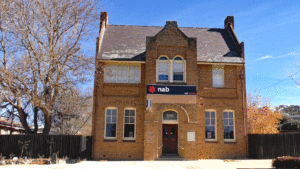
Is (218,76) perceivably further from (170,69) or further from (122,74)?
(122,74)

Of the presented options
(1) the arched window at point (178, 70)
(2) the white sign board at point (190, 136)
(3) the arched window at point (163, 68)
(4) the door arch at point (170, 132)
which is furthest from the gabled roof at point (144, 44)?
(2) the white sign board at point (190, 136)

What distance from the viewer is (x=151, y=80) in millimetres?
17734

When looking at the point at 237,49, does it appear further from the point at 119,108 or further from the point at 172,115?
the point at 119,108

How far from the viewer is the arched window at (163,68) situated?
1825cm

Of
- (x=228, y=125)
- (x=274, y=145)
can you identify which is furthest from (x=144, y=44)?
(x=274, y=145)

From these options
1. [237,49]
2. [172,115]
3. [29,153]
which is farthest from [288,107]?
[29,153]

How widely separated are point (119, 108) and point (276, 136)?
10.5 meters

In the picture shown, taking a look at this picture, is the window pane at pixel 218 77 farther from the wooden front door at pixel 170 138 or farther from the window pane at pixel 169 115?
the wooden front door at pixel 170 138

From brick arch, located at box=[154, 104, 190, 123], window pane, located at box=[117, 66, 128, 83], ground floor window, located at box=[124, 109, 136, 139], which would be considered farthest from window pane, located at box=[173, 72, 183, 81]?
ground floor window, located at box=[124, 109, 136, 139]

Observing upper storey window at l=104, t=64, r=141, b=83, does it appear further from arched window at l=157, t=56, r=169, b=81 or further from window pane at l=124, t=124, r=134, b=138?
window pane at l=124, t=124, r=134, b=138

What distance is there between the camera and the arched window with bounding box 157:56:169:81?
719 inches

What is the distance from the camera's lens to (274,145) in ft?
57.2

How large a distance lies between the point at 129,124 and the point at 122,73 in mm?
3582

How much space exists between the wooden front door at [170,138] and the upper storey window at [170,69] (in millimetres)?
3164
